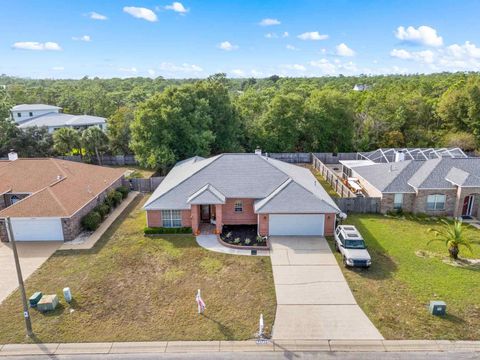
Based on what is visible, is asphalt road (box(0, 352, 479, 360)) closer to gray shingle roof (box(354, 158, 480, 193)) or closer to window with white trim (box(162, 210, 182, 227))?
window with white trim (box(162, 210, 182, 227))

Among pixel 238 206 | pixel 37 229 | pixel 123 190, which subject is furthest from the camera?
pixel 123 190

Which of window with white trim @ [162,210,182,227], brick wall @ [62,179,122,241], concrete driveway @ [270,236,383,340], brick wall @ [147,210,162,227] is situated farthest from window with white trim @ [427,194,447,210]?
brick wall @ [62,179,122,241]

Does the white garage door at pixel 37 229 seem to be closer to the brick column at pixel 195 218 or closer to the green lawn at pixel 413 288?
the brick column at pixel 195 218

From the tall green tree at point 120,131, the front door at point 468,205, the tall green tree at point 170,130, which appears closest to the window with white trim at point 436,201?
the front door at point 468,205

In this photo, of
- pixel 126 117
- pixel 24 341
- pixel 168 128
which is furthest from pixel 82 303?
pixel 126 117

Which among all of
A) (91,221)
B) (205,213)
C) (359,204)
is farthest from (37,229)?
(359,204)

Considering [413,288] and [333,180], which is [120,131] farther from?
[413,288]
